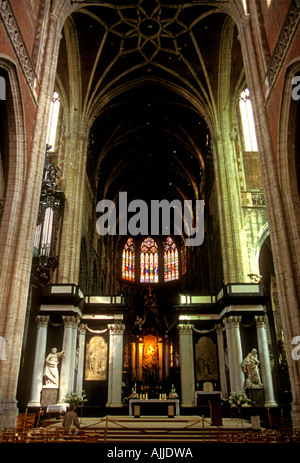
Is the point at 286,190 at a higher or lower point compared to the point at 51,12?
lower

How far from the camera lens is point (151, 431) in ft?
34.0

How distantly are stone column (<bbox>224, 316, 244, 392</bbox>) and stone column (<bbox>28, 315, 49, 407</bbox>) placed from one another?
9194mm

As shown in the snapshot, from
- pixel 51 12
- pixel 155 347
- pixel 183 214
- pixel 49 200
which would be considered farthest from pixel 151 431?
pixel 183 214

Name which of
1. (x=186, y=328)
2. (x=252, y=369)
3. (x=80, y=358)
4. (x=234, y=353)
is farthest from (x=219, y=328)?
(x=80, y=358)

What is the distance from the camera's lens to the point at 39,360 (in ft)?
57.7

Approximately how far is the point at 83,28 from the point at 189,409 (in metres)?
22.3

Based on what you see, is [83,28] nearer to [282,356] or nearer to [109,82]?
[109,82]

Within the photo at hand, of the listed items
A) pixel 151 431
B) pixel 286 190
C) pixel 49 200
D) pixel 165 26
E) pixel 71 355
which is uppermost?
pixel 165 26

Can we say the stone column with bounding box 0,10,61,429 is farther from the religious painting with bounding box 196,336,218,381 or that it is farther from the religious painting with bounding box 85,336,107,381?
the religious painting with bounding box 196,336,218,381

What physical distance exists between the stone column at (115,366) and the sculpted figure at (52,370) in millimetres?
4492

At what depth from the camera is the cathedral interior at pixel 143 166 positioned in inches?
422

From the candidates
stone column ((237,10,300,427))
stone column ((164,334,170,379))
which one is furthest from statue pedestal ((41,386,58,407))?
stone column ((164,334,170,379))

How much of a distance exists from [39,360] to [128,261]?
2784 centimetres

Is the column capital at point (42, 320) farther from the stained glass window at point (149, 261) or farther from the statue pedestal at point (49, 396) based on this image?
the stained glass window at point (149, 261)
